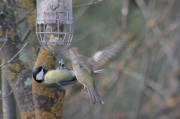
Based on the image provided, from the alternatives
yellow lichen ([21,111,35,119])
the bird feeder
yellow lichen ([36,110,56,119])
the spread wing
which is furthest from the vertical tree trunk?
the spread wing

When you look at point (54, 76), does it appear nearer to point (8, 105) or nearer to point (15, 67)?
point (15, 67)

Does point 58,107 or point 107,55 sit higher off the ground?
point 107,55

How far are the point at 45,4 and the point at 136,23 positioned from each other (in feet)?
14.2

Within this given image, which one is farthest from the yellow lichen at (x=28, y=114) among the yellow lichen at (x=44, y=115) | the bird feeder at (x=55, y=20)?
the bird feeder at (x=55, y=20)

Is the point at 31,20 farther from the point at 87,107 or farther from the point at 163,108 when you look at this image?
the point at 163,108

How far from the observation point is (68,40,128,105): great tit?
2.45 metres

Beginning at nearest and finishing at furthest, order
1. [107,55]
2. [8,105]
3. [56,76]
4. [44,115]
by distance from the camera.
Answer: [56,76], [44,115], [107,55], [8,105]

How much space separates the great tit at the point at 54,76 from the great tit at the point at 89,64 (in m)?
0.14

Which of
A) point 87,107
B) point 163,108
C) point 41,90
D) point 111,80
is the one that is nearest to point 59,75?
point 41,90

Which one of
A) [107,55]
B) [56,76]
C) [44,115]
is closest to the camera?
[56,76]

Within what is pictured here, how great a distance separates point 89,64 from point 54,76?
33 centimetres

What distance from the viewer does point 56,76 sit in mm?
2256

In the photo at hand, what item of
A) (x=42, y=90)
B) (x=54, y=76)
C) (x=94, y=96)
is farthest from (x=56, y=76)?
(x=94, y=96)

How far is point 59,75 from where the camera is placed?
88.9 inches
